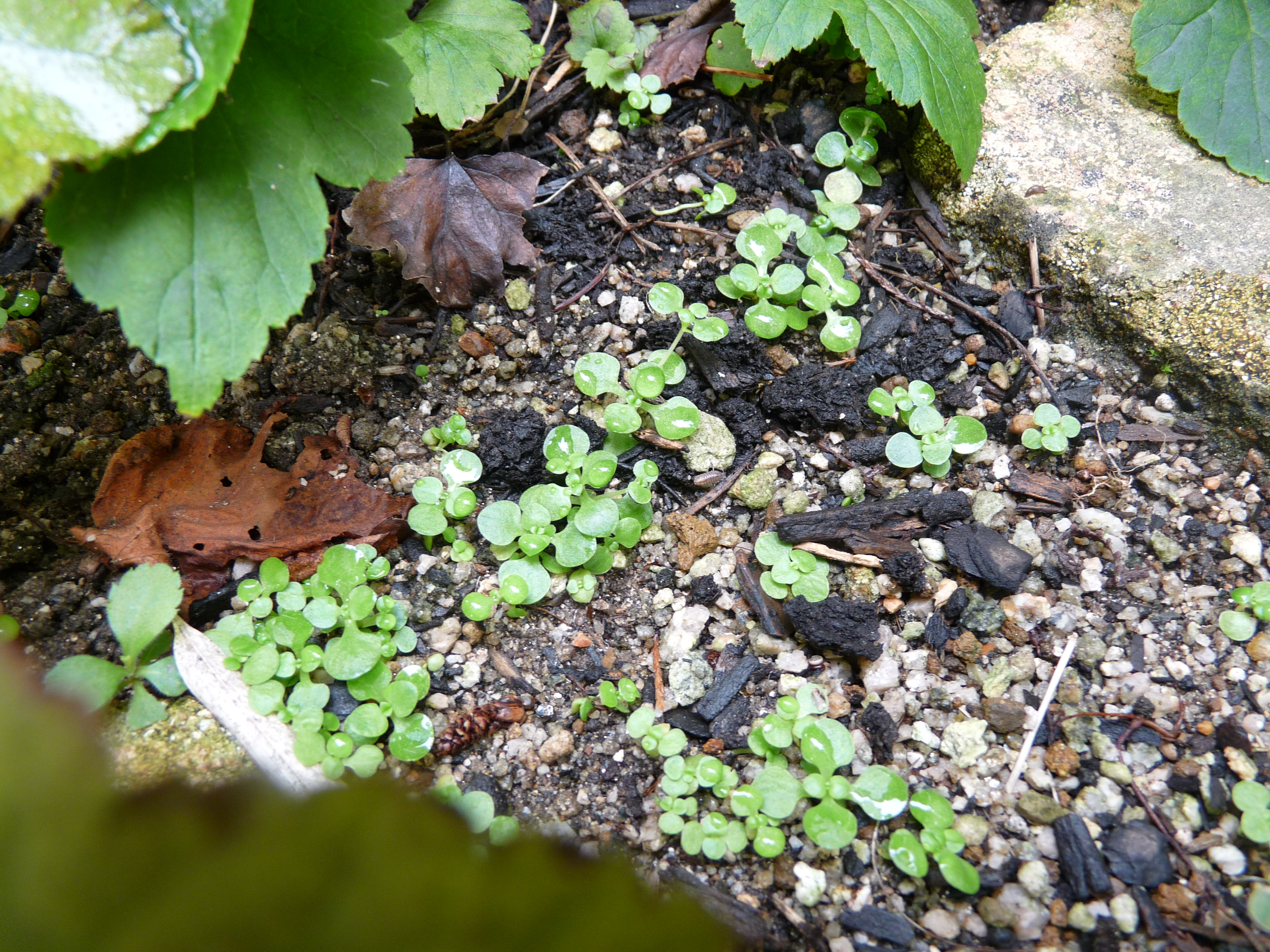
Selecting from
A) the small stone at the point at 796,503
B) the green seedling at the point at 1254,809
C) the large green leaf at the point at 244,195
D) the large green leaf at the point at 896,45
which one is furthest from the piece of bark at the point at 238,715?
the large green leaf at the point at 896,45

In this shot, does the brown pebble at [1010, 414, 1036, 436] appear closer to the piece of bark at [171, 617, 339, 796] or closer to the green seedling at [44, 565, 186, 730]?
the piece of bark at [171, 617, 339, 796]

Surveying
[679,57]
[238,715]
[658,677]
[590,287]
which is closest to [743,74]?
[679,57]

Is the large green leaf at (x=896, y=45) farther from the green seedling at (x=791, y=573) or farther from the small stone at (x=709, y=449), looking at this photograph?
the green seedling at (x=791, y=573)

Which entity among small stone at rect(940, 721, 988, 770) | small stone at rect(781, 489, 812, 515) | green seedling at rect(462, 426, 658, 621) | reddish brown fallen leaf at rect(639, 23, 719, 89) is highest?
reddish brown fallen leaf at rect(639, 23, 719, 89)

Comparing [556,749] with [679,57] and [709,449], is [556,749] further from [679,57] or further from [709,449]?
[679,57]

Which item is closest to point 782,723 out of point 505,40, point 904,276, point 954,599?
point 954,599

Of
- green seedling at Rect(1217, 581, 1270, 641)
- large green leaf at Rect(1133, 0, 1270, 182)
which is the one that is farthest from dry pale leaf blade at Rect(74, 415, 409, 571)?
large green leaf at Rect(1133, 0, 1270, 182)
